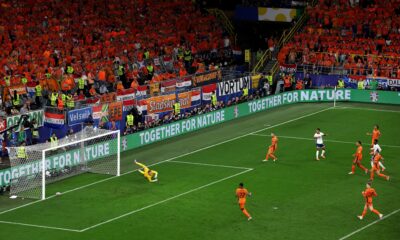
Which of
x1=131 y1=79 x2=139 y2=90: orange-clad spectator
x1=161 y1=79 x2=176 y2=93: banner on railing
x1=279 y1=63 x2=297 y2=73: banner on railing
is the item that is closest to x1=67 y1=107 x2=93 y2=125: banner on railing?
x1=131 y1=79 x2=139 y2=90: orange-clad spectator

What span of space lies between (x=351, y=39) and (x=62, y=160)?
103 feet

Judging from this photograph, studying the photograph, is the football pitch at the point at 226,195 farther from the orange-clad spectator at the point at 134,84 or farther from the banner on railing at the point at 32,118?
the orange-clad spectator at the point at 134,84

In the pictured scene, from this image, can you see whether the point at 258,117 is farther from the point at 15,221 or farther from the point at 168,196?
the point at 15,221

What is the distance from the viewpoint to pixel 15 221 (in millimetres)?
38938

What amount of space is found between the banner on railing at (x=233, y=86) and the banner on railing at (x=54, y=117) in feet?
46.6

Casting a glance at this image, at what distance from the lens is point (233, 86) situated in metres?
61.8

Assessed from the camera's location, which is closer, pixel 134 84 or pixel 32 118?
pixel 32 118

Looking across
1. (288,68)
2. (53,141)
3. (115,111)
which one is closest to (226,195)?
(53,141)

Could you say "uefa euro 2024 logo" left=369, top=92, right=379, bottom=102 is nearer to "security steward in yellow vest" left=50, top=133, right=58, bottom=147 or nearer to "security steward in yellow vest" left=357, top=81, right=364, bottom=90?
Result: "security steward in yellow vest" left=357, top=81, right=364, bottom=90

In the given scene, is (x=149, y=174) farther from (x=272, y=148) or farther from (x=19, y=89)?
(x=19, y=89)

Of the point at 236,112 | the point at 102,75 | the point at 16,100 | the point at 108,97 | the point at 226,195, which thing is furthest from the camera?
the point at 236,112

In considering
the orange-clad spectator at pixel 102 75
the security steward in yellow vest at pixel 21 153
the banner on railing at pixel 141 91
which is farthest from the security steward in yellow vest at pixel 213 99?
the security steward in yellow vest at pixel 21 153

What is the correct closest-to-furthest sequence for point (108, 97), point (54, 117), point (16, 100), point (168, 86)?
point (54, 117) → point (16, 100) → point (108, 97) → point (168, 86)

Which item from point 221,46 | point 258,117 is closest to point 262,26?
point 221,46
